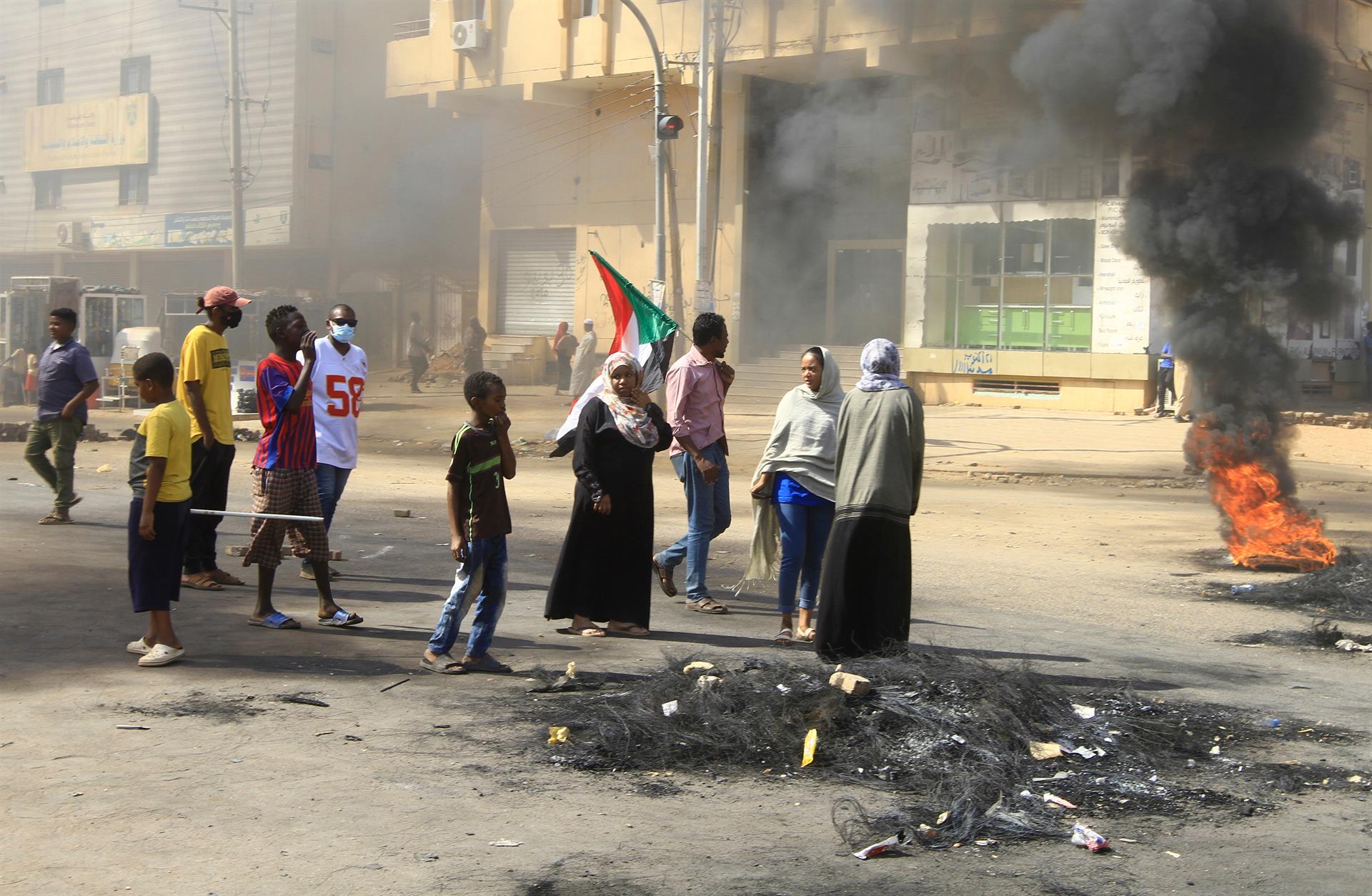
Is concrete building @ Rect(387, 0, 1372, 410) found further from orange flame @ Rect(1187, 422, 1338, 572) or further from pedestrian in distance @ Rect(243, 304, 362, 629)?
pedestrian in distance @ Rect(243, 304, 362, 629)

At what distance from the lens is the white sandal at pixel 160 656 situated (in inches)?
233

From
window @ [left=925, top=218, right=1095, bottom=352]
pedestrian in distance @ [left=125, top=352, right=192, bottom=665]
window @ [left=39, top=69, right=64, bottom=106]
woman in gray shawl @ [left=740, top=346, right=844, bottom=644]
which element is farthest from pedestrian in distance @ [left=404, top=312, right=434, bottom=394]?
pedestrian in distance @ [left=125, top=352, right=192, bottom=665]

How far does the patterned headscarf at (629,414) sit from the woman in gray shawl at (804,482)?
58 cm

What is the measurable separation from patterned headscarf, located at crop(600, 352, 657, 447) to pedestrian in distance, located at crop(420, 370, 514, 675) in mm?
825

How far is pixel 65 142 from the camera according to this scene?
43.1 meters

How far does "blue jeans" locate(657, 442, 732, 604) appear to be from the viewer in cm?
756

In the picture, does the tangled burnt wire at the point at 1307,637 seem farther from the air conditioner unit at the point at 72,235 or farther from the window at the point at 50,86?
the window at the point at 50,86

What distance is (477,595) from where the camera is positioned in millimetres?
5980

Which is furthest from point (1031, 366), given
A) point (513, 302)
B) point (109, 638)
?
point (109, 638)

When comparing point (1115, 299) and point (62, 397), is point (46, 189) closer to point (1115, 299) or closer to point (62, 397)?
point (1115, 299)

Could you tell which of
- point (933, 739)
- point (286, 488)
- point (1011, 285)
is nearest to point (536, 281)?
point (1011, 285)

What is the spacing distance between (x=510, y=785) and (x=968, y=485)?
453 inches

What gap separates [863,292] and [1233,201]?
18589 millimetres

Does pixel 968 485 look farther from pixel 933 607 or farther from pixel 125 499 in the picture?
pixel 125 499
